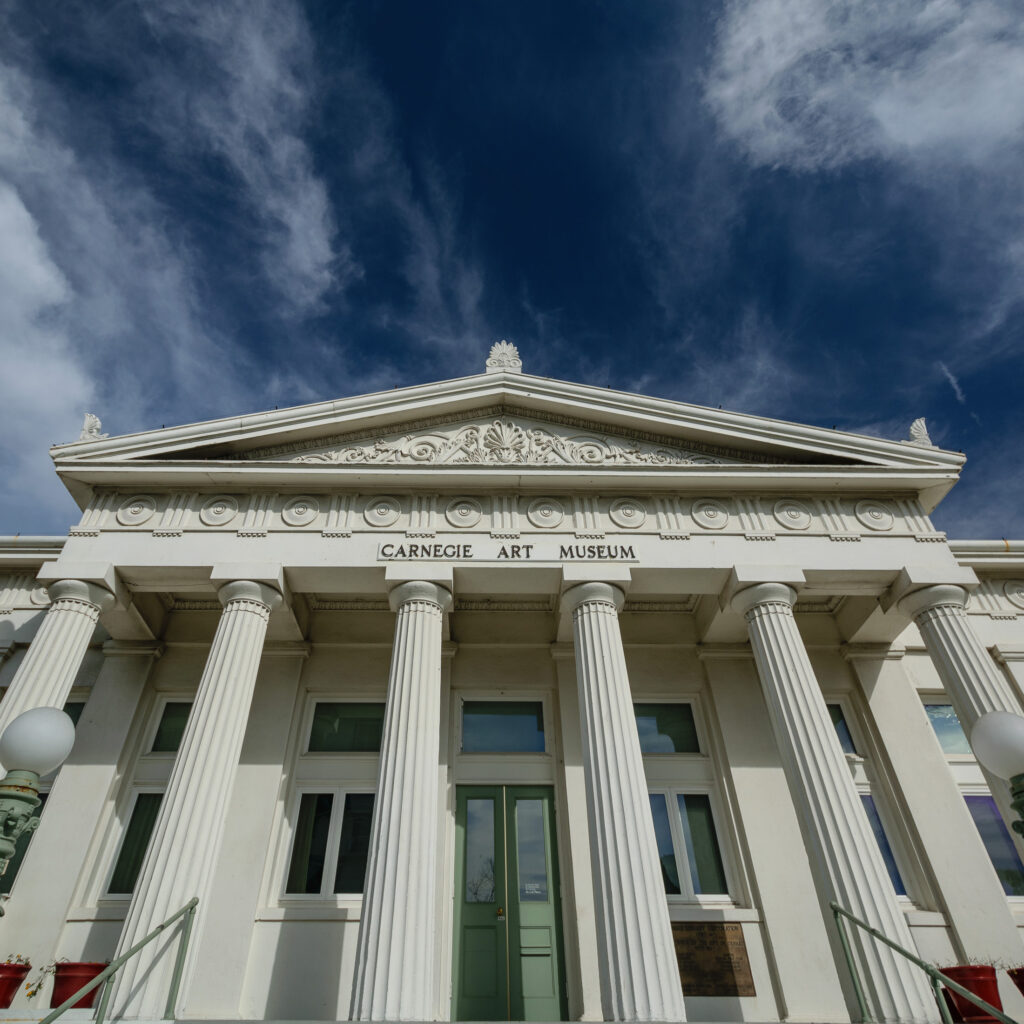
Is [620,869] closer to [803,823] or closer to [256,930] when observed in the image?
[803,823]

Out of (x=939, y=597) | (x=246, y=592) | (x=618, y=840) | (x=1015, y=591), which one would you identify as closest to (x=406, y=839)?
(x=618, y=840)

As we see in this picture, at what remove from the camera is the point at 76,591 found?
11930 millimetres

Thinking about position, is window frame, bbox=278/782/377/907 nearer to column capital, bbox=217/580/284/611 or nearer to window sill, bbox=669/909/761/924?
column capital, bbox=217/580/284/611

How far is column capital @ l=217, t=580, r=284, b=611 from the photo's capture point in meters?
12.1

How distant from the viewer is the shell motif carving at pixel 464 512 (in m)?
13.0

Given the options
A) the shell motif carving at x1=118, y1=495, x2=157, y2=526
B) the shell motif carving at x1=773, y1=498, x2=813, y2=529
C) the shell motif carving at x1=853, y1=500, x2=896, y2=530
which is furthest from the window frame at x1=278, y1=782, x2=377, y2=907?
the shell motif carving at x1=853, y1=500, x2=896, y2=530

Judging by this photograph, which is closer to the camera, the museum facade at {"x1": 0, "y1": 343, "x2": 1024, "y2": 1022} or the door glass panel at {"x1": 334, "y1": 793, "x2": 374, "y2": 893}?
the museum facade at {"x1": 0, "y1": 343, "x2": 1024, "y2": 1022}

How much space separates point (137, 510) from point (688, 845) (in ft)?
37.0

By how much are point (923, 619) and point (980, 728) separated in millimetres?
6610

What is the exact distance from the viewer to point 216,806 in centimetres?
1005

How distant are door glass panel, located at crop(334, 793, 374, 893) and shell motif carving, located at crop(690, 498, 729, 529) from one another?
293 inches

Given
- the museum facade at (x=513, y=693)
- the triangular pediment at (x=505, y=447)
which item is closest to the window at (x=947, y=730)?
the museum facade at (x=513, y=693)

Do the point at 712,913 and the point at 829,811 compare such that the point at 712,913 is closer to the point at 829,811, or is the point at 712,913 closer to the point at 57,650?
the point at 829,811

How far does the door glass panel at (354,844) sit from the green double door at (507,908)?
63.3 inches
